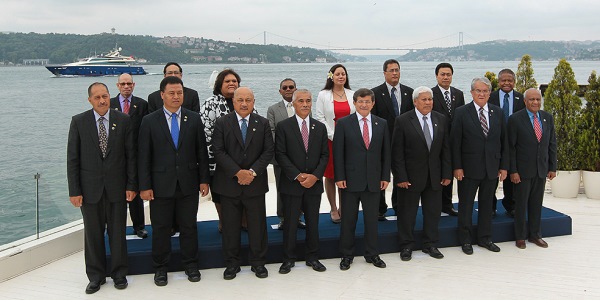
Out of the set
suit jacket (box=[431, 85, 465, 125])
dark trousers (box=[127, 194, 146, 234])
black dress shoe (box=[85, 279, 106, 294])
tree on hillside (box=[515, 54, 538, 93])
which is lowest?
black dress shoe (box=[85, 279, 106, 294])

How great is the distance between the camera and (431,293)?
13.6ft

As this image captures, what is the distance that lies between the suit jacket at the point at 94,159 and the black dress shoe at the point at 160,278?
698mm

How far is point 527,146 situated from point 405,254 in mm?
1518

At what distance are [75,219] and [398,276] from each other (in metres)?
3.20

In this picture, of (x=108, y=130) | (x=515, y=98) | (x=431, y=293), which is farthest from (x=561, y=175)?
(x=108, y=130)

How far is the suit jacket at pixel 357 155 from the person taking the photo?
15.1 ft

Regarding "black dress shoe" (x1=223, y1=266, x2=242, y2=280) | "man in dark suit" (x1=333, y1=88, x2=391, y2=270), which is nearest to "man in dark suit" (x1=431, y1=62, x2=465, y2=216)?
"man in dark suit" (x1=333, y1=88, x2=391, y2=270)

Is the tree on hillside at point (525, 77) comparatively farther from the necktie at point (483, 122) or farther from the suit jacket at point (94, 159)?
the suit jacket at point (94, 159)

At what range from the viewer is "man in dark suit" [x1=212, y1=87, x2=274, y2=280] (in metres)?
4.36

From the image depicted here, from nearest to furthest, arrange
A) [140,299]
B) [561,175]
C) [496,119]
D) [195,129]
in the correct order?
[140,299]
[195,129]
[496,119]
[561,175]

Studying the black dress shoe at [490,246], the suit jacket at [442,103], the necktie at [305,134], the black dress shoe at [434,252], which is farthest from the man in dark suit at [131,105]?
the black dress shoe at [490,246]

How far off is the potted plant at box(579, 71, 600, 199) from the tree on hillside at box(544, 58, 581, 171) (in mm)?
96

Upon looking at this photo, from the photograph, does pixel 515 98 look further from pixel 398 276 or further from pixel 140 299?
pixel 140 299

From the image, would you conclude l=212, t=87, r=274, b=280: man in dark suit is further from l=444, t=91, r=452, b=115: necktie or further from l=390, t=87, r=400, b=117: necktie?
l=444, t=91, r=452, b=115: necktie
